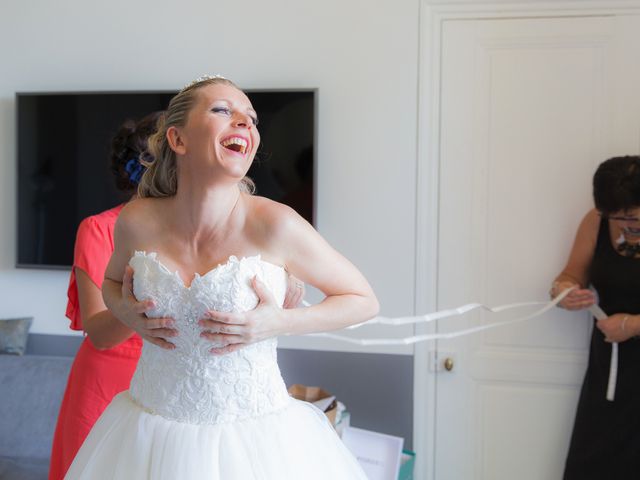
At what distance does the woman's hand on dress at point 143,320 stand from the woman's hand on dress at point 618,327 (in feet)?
5.50

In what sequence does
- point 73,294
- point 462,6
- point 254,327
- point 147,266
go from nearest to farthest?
point 254,327
point 147,266
point 73,294
point 462,6

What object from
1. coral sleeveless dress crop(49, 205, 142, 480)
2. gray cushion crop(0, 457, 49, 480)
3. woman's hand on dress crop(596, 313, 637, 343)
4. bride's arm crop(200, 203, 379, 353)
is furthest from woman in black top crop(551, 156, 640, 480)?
gray cushion crop(0, 457, 49, 480)

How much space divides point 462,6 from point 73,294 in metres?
1.86

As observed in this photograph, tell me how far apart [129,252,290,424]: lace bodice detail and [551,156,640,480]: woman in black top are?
4.77ft

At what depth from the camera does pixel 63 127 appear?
284 centimetres

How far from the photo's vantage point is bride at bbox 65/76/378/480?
1.23 meters

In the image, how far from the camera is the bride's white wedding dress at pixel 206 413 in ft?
4.01

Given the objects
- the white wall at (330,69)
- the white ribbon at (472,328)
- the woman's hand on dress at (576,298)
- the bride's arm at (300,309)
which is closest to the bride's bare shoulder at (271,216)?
the bride's arm at (300,309)

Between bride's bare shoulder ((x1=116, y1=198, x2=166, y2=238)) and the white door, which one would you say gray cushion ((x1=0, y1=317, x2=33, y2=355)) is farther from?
the white door

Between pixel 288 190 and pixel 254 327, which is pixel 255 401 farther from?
pixel 288 190

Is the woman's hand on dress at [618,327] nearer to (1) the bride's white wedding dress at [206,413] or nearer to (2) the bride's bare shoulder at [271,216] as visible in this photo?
(1) the bride's white wedding dress at [206,413]

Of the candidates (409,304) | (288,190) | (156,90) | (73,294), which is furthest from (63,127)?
(409,304)

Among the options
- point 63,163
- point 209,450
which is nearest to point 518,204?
point 209,450

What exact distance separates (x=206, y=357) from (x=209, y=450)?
0.18m
